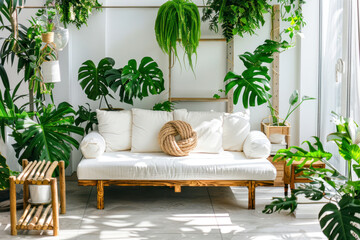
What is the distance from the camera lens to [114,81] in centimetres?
561

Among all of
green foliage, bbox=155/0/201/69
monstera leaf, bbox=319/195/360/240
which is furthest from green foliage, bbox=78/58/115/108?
monstera leaf, bbox=319/195/360/240

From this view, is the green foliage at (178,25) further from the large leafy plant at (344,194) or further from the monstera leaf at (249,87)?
the large leafy plant at (344,194)

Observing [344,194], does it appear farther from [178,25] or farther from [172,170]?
[178,25]

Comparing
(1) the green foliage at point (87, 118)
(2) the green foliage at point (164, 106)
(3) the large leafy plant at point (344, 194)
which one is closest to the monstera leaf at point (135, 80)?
(2) the green foliage at point (164, 106)

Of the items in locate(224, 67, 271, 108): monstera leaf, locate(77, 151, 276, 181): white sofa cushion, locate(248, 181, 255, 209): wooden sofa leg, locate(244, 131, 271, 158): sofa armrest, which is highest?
locate(224, 67, 271, 108): monstera leaf

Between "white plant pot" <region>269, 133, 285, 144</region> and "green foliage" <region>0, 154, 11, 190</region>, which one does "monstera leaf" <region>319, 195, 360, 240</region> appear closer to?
"white plant pot" <region>269, 133, 285, 144</region>

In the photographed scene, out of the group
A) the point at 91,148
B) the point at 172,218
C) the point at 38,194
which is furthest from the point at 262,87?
the point at 38,194

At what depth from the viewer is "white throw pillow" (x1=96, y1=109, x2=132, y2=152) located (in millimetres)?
5355

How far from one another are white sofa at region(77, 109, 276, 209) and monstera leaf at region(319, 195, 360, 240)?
1.38 m

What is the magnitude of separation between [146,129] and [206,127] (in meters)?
0.61

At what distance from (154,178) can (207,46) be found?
1.91m

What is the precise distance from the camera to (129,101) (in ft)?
18.5

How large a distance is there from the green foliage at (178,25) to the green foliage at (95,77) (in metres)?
0.62

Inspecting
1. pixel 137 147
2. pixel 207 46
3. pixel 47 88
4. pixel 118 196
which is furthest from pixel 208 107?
pixel 47 88
